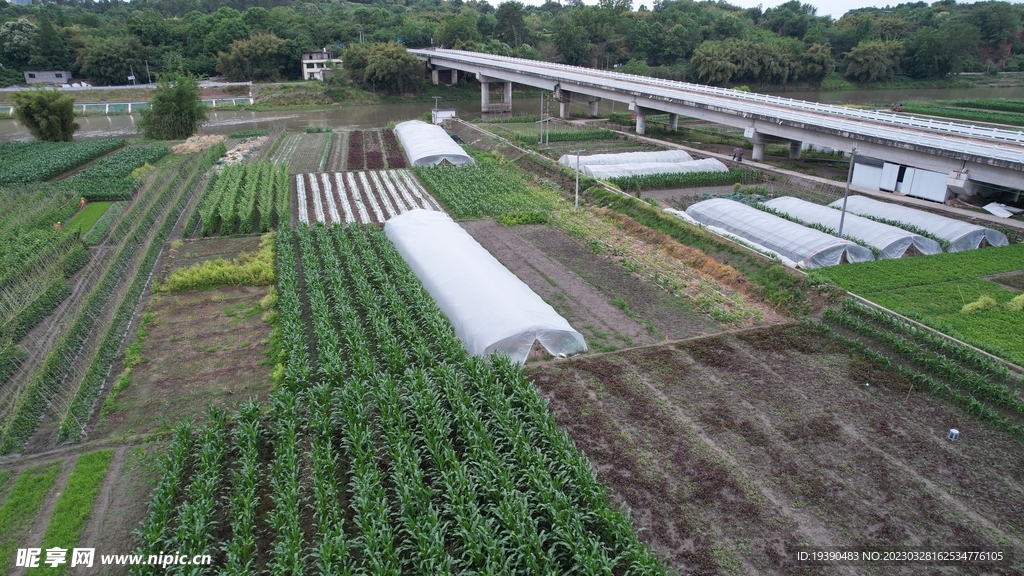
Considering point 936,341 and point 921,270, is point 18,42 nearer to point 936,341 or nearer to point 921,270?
point 921,270

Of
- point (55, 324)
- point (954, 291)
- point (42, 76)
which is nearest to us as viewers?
point (55, 324)

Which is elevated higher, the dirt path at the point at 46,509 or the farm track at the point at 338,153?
the farm track at the point at 338,153

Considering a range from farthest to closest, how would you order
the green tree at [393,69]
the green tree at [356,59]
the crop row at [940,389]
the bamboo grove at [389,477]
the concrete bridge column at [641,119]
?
the green tree at [356,59]
the green tree at [393,69]
the concrete bridge column at [641,119]
the crop row at [940,389]
the bamboo grove at [389,477]

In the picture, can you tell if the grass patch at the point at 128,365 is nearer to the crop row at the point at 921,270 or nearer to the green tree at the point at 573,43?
the crop row at the point at 921,270

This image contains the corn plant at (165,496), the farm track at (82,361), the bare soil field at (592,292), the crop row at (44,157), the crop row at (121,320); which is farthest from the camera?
the crop row at (44,157)

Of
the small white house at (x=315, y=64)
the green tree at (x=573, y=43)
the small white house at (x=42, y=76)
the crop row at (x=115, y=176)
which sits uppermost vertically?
the green tree at (x=573, y=43)

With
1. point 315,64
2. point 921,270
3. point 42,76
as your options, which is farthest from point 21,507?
point 42,76

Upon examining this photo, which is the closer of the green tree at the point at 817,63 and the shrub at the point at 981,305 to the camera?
the shrub at the point at 981,305

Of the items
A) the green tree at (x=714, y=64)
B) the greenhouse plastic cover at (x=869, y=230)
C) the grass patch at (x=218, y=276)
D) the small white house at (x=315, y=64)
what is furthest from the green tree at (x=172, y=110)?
the green tree at (x=714, y=64)
